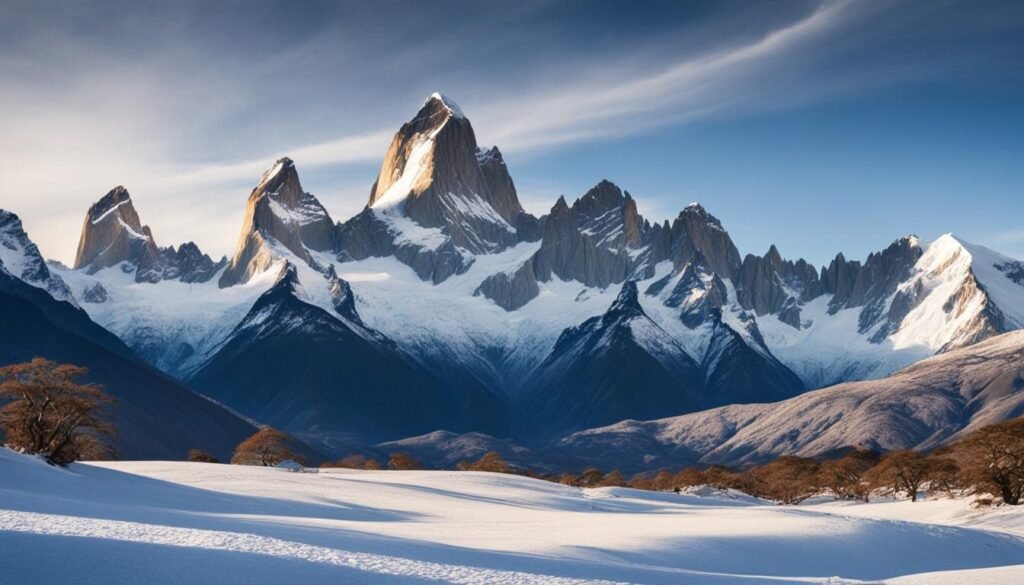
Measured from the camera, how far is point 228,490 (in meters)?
A: 59.9

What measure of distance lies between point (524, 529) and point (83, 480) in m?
21.9

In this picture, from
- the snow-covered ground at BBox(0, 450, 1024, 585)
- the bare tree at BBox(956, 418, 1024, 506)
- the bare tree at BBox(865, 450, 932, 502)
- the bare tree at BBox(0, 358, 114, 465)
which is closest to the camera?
the snow-covered ground at BBox(0, 450, 1024, 585)

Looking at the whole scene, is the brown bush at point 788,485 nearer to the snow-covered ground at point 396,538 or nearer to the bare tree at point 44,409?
the snow-covered ground at point 396,538

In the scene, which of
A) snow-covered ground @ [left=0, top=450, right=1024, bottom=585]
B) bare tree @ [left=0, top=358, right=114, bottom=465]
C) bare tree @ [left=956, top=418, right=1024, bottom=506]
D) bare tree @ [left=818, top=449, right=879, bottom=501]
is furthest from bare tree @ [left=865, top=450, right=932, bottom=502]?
bare tree @ [left=0, top=358, right=114, bottom=465]

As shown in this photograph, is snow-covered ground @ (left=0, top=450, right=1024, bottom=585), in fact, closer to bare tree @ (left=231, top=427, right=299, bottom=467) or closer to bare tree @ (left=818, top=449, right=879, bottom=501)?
bare tree @ (left=231, top=427, right=299, bottom=467)

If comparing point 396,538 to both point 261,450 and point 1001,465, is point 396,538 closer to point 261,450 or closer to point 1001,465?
point 1001,465

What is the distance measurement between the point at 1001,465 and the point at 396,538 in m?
62.8

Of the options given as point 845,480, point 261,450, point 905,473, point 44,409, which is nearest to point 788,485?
point 845,480

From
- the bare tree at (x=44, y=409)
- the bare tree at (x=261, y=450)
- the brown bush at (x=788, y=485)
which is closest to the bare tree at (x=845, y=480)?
the brown bush at (x=788, y=485)

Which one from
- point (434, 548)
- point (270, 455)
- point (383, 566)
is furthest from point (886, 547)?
point (270, 455)

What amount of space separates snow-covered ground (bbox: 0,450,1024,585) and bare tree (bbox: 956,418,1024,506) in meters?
3.21

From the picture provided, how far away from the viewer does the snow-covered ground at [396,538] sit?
23.2 meters

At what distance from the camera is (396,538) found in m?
33.3

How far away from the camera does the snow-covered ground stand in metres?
23.2
